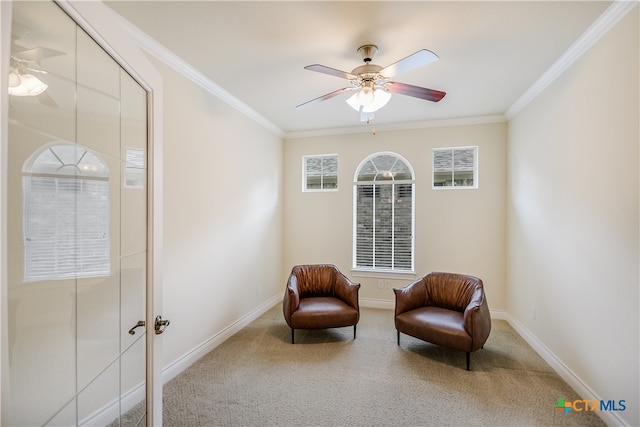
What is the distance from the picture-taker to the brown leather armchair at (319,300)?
310cm

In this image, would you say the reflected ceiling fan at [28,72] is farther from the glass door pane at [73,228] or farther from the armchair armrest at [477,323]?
the armchair armrest at [477,323]

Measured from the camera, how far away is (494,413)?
2.05 meters

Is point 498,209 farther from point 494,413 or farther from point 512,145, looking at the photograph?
point 494,413

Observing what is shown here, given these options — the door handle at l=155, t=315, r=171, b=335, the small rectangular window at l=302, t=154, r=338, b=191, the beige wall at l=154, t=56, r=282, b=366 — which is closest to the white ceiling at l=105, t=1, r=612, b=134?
the beige wall at l=154, t=56, r=282, b=366

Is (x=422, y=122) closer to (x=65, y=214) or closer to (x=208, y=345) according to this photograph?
(x=208, y=345)

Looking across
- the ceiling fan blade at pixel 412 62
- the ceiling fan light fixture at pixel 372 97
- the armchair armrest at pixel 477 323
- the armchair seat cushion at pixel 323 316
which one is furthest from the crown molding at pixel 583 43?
the armchair seat cushion at pixel 323 316

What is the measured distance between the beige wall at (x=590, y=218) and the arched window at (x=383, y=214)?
156 cm

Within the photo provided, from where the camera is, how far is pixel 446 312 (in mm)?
3051

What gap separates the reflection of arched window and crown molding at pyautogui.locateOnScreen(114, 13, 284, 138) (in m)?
1.50

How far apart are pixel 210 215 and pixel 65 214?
2056mm

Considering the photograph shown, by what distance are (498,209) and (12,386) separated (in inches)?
183
